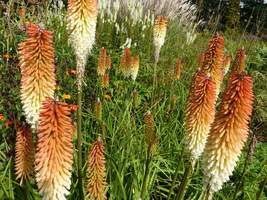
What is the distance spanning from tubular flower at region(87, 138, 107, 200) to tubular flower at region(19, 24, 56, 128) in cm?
47

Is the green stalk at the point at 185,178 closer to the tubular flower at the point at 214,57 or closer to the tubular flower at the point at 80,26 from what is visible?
the tubular flower at the point at 214,57

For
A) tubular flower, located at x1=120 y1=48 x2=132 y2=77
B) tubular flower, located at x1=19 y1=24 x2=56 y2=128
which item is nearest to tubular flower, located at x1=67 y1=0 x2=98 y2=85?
tubular flower, located at x1=19 y1=24 x2=56 y2=128

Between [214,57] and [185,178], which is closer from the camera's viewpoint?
[185,178]

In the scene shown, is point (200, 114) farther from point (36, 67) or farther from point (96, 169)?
point (36, 67)

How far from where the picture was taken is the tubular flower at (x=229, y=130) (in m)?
2.58

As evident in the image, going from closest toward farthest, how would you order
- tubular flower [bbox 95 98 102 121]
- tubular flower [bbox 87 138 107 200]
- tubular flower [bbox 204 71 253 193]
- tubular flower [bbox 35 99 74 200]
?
tubular flower [bbox 35 99 74 200], tubular flower [bbox 204 71 253 193], tubular flower [bbox 87 138 107 200], tubular flower [bbox 95 98 102 121]

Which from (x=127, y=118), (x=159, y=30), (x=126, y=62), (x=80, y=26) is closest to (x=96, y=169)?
(x=80, y=26)

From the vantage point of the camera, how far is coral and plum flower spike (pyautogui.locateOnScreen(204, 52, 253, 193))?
2578 millimetres

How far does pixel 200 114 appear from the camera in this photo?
9.35 feet

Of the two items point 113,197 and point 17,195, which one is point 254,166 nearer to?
point 113,197

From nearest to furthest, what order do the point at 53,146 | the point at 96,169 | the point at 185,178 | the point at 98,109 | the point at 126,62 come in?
the point at 53,146 → the point at 96,169 → the point at 185,178 → the point at 98,109 → the point at 126,62

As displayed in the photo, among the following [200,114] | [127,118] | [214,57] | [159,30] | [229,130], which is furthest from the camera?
[159,30]

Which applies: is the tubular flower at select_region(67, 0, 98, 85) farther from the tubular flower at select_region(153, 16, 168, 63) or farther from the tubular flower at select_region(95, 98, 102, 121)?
the tubular flower at select_region(153, 16, 168, 63)

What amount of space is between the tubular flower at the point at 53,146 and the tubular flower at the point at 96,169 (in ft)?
1.19
